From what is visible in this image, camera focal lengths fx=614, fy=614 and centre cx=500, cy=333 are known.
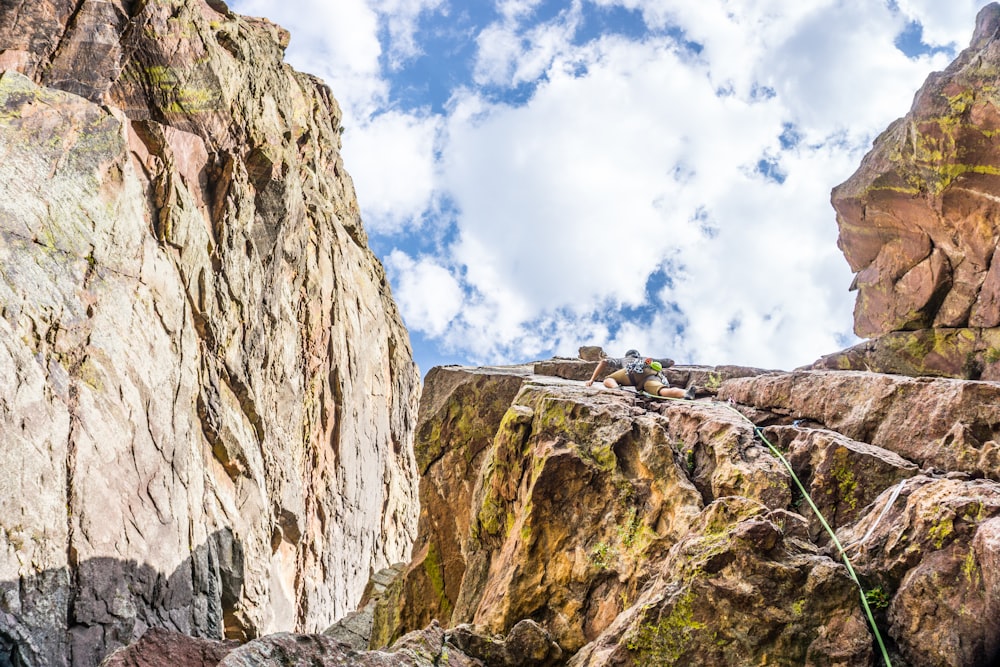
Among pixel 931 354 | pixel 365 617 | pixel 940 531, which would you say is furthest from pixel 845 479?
pixel 365 617

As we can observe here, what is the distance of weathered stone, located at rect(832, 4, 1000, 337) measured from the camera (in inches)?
832

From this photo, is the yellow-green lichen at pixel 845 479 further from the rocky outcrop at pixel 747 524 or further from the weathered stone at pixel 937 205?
the weathered stone at pixel 937 205

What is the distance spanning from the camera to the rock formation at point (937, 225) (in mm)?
21031

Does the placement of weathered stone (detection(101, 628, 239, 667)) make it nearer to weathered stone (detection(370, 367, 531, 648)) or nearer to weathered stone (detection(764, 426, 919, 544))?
weathered stone (detection(764, 426, 919, 544))

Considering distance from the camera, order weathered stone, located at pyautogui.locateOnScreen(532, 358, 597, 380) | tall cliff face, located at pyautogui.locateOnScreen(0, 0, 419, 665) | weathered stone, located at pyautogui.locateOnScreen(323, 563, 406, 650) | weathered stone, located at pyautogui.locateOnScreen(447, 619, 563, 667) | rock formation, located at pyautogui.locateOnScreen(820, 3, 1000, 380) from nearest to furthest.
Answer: weathered stone, located at pyautogui.locateOnScreen(447, 619, 563, 667)
tall cliff face, located at pyautogui.locateOnScreen(0, 0, 419, 665)
rock formation, located at pyautogui.locateOnScreen(820, 3, 1000, 380)
weathered stone, located at pyautogui.locateOnScreen(323, 563, 406, 650)
weathered stone, located at pyautogui.locateOnScreen(532, 358, 597, 380)

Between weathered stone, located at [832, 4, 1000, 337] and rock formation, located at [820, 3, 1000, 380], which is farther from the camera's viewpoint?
weathered stone, located at [832, 4, 1000, 337]

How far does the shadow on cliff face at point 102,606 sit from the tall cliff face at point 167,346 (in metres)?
0.06

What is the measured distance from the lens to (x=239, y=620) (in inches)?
851

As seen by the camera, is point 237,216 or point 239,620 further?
point 237,216

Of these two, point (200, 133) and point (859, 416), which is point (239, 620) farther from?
point (859, 416)

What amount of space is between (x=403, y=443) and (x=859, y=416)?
35449mm

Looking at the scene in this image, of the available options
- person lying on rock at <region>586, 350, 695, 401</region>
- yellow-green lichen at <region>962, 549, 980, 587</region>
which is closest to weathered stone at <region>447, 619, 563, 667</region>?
yellow-green lichen at <region>962, 549, 980, 587</region>

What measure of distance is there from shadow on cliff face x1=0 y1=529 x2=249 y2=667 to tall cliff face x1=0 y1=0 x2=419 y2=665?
0.06 metres

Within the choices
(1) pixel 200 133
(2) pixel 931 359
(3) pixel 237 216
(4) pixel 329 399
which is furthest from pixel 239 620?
(2) pixel 931 359
